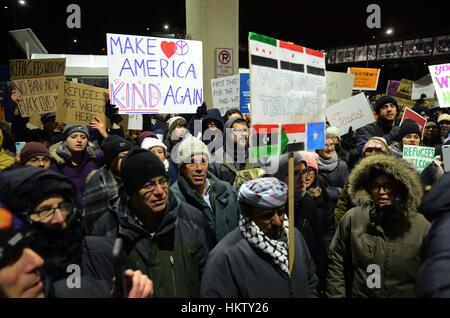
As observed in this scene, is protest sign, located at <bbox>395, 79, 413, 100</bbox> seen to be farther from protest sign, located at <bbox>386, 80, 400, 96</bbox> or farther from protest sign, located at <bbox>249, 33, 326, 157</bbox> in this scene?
protest sign, located at <bbox>249, 33, 326, 157</bbox>

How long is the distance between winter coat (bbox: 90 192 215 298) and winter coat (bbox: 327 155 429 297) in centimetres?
96

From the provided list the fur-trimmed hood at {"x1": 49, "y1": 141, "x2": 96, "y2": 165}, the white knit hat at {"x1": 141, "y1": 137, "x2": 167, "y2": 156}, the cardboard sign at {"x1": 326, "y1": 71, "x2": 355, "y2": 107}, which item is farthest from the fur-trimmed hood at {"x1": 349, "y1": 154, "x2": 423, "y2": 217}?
the cardboard sign at {"x1": 326, "y1": 71, "x2": 355, "y2": 107}

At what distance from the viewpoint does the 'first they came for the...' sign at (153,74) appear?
4.05m

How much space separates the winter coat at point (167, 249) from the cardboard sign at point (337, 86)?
17.0 feet

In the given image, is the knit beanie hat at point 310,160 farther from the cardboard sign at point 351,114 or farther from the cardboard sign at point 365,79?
the cardboard sign at point 365,79

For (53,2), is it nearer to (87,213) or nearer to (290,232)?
(87,213)

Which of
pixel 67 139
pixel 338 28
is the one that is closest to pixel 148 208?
pixel 67 139

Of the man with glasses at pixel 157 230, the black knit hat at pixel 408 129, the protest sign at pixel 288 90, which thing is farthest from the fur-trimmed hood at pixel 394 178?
the black knit hat at pixel 408 129

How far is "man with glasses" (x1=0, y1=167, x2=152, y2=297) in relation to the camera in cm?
169

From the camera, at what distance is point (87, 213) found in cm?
306

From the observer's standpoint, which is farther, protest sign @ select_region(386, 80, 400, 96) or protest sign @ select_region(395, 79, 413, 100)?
protest sign @ select_region(386, 80, 400, 96)

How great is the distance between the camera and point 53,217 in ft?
5.84
